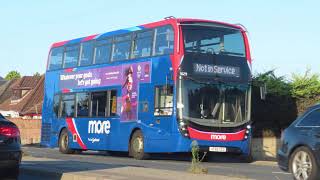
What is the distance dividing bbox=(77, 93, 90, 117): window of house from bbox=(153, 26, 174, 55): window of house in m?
5.11

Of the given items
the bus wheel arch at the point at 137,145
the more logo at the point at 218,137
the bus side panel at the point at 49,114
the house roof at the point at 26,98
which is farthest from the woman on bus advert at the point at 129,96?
the house roof at the point at 26,98

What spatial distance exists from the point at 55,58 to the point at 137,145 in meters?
7.49

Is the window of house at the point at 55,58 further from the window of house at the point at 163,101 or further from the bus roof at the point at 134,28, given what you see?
the window of house at the point at 163,101

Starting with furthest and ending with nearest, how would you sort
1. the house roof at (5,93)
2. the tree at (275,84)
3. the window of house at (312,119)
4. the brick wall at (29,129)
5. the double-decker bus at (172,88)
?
the house roof at (5,93), the brick wall at (29,129), the tree at (275,84), the double-decker bus at (172,88), the window of house at (312,119)

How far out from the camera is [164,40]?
2109 cm

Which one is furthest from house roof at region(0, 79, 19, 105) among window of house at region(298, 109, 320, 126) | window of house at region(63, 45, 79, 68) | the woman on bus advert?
window of house at region(298, 109, 320, 126)

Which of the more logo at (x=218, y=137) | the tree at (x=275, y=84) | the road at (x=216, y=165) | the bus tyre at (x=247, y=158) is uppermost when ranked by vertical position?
the tree at (x=275, y=84)

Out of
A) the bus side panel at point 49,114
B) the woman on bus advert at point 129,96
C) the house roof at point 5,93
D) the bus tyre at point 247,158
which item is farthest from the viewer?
the house roof at point 5,93

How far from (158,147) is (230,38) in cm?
442

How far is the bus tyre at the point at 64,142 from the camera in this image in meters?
27.2

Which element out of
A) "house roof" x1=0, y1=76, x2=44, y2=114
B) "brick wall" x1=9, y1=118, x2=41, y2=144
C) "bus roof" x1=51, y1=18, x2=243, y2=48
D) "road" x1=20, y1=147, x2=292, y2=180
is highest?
"house roof" x1=0, y1=76, x2=44, y2=114

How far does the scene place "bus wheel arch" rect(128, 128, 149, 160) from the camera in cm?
2245

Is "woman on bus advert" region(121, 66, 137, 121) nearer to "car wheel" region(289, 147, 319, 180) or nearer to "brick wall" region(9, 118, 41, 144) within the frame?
"car wheel" region(289, 147, 319, 180)

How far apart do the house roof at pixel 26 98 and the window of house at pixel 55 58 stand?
36725 millimetres
